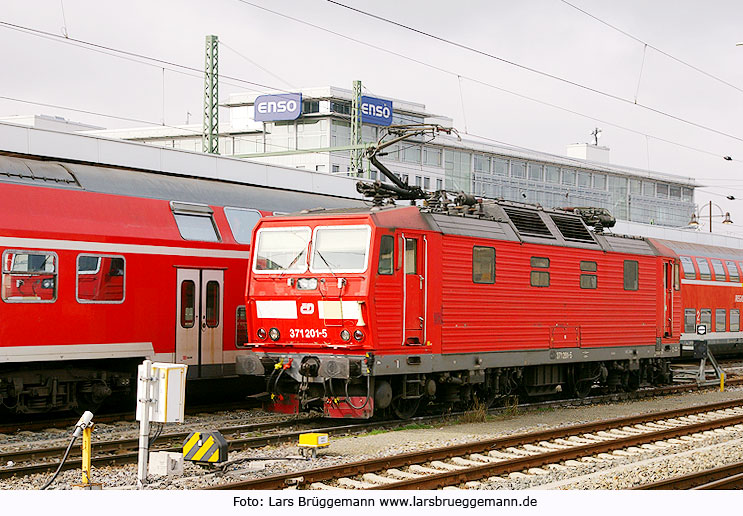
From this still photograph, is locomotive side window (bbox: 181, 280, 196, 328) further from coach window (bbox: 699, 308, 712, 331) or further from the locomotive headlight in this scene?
coach window (bbox: 699, 308, 712, 331)

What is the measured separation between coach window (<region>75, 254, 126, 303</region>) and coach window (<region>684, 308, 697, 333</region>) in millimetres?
19360

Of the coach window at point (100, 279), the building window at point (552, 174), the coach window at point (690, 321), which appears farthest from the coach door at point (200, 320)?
the building window at point (552, 174)

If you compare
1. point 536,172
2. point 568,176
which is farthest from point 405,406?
point 568,176

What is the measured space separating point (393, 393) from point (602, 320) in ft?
19.9

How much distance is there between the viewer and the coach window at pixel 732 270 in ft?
105

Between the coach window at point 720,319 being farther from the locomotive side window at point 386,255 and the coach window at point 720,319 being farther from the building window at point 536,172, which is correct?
the building window at point 536,172

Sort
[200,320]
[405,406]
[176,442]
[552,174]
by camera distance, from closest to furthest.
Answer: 1. [176,442]
2. [405,406]
3. [200,320]
4. [552,174]

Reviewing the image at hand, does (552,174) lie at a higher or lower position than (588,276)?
higher

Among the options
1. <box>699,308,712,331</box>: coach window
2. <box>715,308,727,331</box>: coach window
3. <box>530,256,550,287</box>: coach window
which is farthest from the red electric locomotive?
<box>715,308,727,331</box>: coach window

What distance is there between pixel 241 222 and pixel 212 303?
1.71 meters

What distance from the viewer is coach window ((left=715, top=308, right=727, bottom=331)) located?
3077 cm

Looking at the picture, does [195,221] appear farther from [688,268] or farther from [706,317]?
[706,317]

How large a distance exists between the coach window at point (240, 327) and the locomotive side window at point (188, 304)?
1.00m

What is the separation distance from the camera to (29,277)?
45.9 feet
